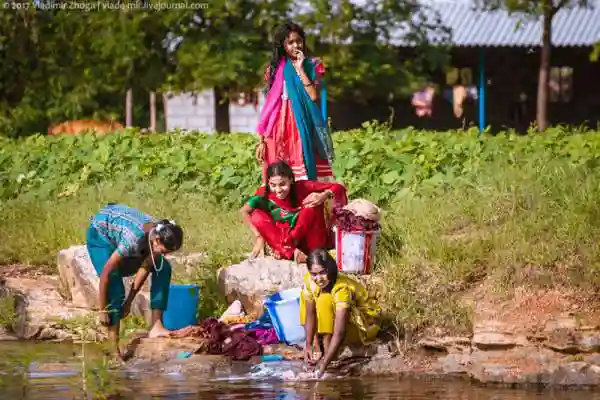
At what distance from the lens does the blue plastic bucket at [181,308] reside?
8.95 meters

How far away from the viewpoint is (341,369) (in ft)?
26.6

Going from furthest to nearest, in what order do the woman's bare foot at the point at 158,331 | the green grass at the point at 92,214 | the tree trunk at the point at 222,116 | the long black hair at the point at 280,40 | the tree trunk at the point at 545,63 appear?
the tree trunk at the point at 222,116, the tree trunk at the point at 545,63, the green grass at the point at 92,214, the long black hair at the point at 280,40, the woman's bare foot at the point at 158,331

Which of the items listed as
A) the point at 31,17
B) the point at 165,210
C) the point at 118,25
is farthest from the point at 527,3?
the point at 165,210

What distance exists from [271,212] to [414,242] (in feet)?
3.33

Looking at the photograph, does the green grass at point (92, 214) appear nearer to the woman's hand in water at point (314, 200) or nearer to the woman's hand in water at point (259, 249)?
the woman's hand in water at point (259, 249)

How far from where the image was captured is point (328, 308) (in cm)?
798

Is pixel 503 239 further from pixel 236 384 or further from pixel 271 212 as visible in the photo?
pixel 236 384

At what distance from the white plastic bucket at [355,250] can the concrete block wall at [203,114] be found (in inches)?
→ 650

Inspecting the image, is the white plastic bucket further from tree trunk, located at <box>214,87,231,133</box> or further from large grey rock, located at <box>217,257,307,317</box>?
tree trunk, located at <box>214,87,231,133</box>

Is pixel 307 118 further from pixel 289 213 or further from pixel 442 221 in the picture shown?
pixel 442 221

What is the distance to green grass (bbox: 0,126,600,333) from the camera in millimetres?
8547

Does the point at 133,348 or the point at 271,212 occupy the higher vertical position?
the point at 271,212

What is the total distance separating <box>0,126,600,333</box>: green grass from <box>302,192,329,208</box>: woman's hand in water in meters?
0.60

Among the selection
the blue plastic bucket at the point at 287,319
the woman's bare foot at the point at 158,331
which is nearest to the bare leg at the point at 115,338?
the woman's bare foot at the point at 158,331
